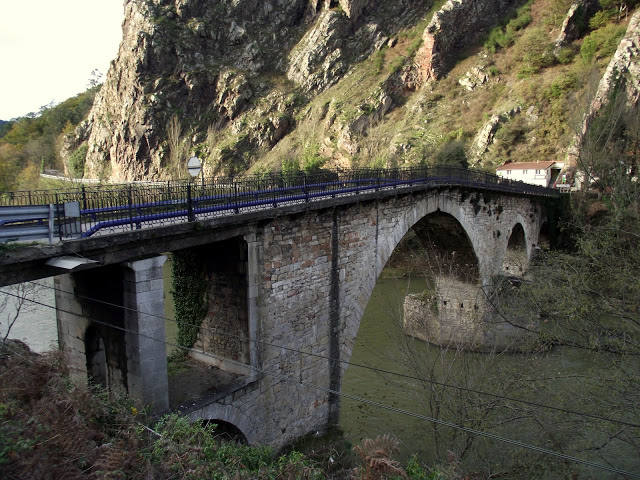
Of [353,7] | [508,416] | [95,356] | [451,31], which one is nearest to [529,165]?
[451,31]

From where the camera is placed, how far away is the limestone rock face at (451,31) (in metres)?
45.2

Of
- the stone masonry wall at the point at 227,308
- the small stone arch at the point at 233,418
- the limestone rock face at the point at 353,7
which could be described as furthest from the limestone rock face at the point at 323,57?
the small stone arch at the point at 233,418

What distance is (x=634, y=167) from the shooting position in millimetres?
22109

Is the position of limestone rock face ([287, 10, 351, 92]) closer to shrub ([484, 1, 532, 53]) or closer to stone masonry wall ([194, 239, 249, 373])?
shrub ([484, 1, 532, 53])

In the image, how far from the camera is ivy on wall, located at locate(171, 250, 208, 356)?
369 inches

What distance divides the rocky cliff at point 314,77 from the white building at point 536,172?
507 centimetres

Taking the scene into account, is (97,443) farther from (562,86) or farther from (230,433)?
(562,86)

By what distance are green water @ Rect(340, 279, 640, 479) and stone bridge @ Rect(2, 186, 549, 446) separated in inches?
101

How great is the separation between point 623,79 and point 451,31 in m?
20.1

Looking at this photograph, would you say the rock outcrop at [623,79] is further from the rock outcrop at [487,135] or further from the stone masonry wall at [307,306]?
the stone masonry wall at [307,306]

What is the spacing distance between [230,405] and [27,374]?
11.7 ft

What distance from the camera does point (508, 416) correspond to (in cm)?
1109

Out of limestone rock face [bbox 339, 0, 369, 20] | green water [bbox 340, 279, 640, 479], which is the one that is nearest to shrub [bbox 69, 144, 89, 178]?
limestone rock face [bbox 339, 0, 369, 20]

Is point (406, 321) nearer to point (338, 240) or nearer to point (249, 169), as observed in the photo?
point (338, 240)
